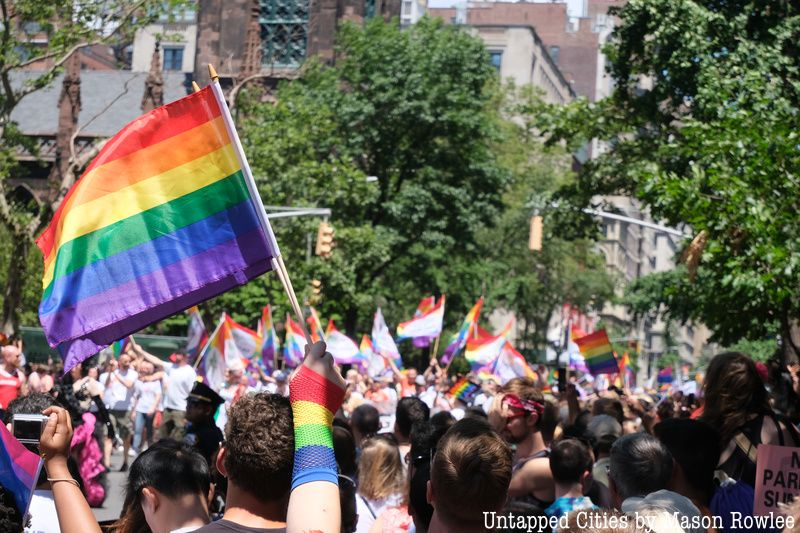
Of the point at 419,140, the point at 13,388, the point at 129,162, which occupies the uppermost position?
the point at 129,162

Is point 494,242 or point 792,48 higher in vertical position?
point 792,48

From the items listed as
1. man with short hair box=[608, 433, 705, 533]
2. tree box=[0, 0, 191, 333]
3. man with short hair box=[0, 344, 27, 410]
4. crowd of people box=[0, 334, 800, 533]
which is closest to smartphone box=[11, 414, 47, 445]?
crowd of people box=[0, 334, 800, 533]

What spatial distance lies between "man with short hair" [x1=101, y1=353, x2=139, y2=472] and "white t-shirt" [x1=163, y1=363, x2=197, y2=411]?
2858mm

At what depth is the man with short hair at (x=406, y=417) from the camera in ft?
28.1

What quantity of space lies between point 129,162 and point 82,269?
53cm

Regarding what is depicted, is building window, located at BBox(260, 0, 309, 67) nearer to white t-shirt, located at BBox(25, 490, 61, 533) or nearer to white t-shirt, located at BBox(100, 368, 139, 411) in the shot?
white t-shirt, located at BBox(100, 368, 139, 411)

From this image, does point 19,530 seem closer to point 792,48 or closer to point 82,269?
point 82,269

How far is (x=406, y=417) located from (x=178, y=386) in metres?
8.89

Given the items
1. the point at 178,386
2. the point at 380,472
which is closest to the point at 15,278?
the point at 178,386

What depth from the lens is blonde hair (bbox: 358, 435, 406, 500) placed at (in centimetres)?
723

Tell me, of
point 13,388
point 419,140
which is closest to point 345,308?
point 419,140

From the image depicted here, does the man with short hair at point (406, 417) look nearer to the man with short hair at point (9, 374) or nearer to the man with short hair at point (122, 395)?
the man with short hair at point (9, 374)

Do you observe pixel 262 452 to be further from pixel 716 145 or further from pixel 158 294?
pixel 716 145

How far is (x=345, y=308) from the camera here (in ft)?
139
